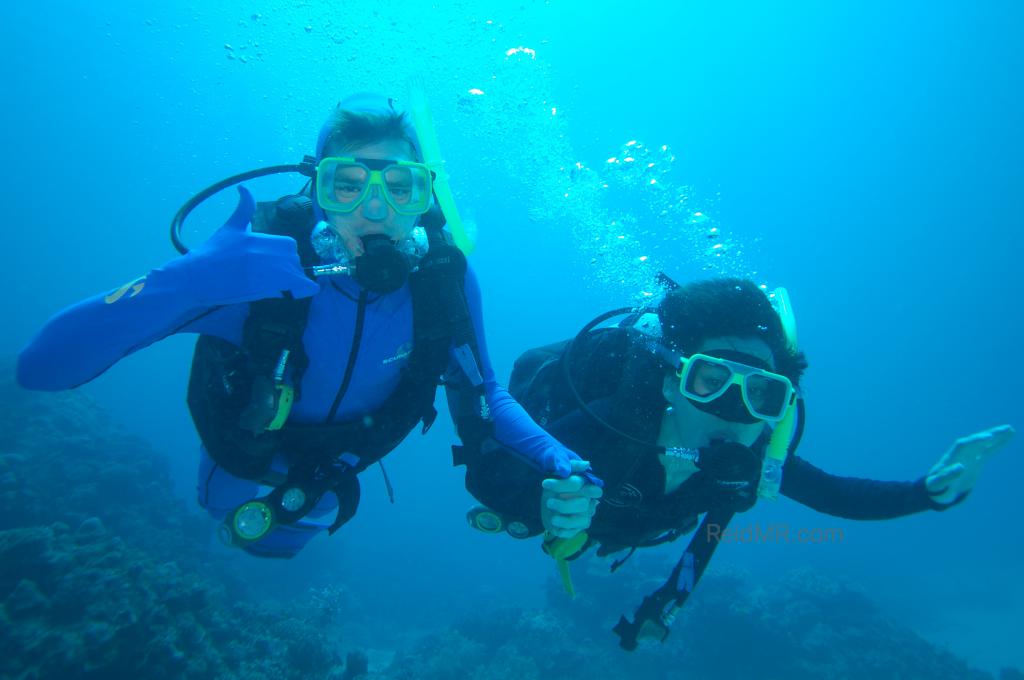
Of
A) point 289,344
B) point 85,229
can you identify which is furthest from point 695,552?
point 85,229

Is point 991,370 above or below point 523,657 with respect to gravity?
above

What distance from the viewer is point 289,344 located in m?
2.86

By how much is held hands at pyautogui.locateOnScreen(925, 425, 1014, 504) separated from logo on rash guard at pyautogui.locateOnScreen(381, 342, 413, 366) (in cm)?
365

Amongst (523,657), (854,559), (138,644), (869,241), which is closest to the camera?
(138,644)

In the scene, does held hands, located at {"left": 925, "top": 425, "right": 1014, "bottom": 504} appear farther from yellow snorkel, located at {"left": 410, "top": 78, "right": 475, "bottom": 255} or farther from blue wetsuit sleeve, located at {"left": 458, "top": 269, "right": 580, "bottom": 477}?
yellow snorkel, located at {"left": 410, "top": 78, "right": 475, "bottom": 255}

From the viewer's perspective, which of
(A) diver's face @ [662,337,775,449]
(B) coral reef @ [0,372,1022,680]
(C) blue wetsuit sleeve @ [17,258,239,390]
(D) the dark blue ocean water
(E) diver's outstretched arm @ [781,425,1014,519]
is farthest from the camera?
(D) the dark blue ocean water

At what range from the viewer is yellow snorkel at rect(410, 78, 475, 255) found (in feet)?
10.1

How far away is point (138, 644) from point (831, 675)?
14.9 meters

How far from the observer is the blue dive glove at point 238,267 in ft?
6.75

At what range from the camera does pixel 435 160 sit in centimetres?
316

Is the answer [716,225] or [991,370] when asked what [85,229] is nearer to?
[716,225]

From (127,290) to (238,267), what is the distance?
1.41 ft

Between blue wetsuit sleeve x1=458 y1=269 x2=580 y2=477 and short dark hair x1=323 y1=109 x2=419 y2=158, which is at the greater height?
short dark hair x1=323 y1=109 x2=419 y2=158

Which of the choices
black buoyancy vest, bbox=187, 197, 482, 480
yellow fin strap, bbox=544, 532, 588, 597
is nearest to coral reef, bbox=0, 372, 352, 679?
black buoyancy vest, bbox=187, 197, 482, 480
